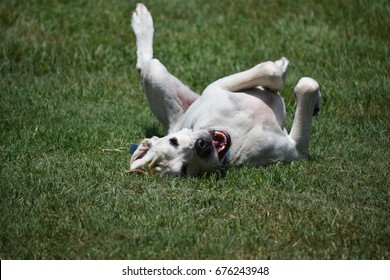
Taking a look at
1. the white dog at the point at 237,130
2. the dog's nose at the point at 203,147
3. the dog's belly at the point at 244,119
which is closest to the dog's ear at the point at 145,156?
the white dog at the point at 237,130

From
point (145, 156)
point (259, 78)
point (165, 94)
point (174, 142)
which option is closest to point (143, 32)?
point (165, 94)

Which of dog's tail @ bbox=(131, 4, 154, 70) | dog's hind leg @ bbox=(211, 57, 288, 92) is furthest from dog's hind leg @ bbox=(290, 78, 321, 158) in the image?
dog's tail @ bbox=(131, 4, 154, 70)

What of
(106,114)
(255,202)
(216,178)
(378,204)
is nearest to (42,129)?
(106,114)

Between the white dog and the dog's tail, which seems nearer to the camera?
the white dog

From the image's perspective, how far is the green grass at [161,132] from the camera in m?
5.14

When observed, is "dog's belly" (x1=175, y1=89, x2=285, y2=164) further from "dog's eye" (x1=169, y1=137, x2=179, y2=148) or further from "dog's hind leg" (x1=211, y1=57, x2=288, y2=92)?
"dog's eye" (x1=169, y1=137, x2=179, y2=148)

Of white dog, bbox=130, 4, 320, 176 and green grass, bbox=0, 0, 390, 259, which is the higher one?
white dog, bbox=130, 4, 320, 176

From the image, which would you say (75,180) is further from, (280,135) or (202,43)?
(202,43)

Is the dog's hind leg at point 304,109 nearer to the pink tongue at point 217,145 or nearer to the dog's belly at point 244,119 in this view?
the dog's belly at point 244,119

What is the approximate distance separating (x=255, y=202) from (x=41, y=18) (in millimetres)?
6166

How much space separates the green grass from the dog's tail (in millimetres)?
639

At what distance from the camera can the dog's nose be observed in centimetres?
587

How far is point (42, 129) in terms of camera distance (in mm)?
7590

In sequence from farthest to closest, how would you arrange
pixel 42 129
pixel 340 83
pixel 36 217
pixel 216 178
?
pixel 340 83
pixel 42 129
pixel 216 178
pixel 36 217
